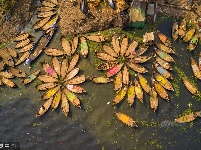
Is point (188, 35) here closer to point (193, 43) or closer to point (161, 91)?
point (193, 43)

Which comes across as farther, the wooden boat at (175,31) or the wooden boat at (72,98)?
the wooden boat at (175,31)

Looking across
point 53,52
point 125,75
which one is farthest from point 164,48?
point 53,52

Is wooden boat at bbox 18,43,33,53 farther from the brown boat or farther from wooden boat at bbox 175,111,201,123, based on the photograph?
wooden boat at bbox 175,111,201,123

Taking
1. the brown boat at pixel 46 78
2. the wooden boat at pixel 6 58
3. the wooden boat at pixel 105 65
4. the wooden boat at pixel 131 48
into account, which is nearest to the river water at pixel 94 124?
the brown boat at pixel 46 78

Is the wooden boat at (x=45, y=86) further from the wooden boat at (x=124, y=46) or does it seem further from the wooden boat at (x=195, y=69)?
the wooden boat at (x=195, y=69)

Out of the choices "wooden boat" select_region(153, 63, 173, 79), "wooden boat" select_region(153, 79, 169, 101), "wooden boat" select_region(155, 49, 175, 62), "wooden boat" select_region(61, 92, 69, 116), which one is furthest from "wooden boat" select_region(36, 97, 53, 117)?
"wooden boat" select_region(155, 49, 175, 62)

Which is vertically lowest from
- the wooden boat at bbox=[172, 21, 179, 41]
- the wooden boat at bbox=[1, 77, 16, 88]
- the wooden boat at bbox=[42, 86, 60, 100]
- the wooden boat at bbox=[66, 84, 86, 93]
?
the wooden boat at bbox=[42, 86, 60, 100]

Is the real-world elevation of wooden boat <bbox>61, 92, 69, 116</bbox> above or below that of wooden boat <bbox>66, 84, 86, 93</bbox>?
below
